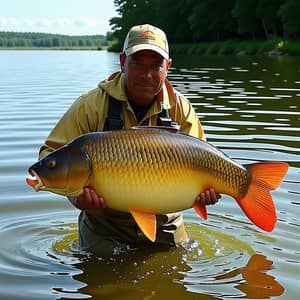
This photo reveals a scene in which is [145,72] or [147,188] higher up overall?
[145,72]

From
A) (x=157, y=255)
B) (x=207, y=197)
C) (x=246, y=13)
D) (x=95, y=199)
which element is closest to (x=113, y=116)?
(x=95, y=199)

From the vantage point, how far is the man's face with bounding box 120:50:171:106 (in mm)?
4825

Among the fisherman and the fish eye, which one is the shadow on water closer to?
the fisherman

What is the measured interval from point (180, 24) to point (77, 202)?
78.8 metres

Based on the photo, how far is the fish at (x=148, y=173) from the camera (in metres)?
4.20

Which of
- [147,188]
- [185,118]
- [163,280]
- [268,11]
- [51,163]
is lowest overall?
[163,280]

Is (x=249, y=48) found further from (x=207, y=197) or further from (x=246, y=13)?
(x=207, y=197)

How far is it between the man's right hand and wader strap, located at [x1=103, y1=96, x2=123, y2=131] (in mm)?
771

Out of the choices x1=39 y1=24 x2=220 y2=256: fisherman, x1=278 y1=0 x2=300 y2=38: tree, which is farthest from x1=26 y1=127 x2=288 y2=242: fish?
x1=278 y1=0 x2=300 y2=38: tree

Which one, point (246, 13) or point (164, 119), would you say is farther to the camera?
point (246, 13)

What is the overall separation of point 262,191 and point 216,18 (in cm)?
6685

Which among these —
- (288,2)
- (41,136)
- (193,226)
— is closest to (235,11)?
(288,2)

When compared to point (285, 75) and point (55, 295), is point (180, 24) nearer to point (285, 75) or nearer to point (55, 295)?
point (285, 75)

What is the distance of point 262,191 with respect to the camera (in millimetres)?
4500
